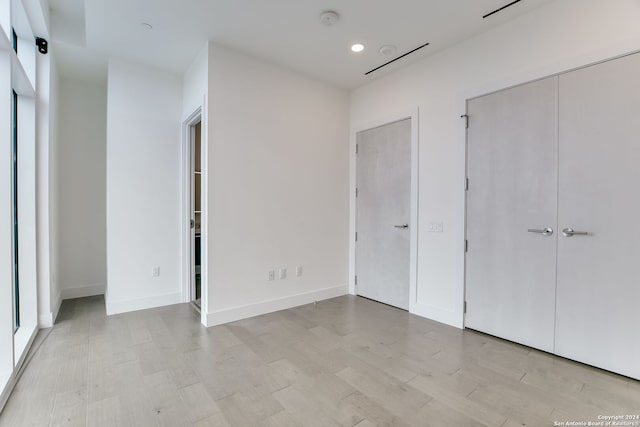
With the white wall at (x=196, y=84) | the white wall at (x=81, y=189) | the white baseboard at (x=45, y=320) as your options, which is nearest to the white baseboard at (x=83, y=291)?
the white wall at (x=81, y=189)

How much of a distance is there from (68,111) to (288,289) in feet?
12.6

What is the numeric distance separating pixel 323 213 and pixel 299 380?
91.0 inches

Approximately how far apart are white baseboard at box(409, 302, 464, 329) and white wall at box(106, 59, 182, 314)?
298 centimetres

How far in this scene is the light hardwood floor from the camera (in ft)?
5.87

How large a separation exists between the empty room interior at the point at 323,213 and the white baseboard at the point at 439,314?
22 mm

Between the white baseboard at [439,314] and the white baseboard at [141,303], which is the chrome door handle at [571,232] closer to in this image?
the white baseboard at [439,314]

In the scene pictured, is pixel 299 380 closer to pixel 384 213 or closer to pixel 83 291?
pixel 384 213

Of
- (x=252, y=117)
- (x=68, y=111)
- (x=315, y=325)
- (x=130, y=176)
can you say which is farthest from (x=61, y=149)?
(x=315, y=325)

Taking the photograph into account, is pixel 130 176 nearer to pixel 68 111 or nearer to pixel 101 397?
pixel 68 111

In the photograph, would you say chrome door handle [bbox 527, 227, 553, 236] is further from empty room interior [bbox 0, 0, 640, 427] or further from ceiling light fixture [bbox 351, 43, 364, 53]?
ceiling light fixture [bbox 351, 43, 364, 53]

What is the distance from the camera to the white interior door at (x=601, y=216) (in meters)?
2.14

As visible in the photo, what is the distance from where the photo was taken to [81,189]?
4203mm

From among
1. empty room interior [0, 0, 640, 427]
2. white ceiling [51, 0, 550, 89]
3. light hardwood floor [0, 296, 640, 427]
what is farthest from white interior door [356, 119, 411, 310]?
white ceiling [51, 0, 550, 89]

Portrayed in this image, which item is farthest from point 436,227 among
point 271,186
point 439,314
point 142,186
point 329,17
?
point 142,186
